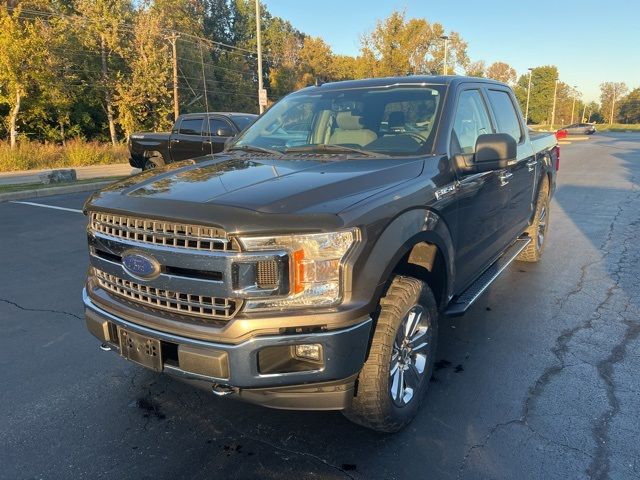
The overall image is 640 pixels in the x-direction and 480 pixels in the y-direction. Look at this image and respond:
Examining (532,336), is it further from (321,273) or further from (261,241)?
(261,241)

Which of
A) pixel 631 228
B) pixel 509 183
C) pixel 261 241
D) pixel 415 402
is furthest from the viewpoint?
pixel 631 228

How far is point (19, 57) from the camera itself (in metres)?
21.4

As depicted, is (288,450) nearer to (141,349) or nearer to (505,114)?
(141,349)

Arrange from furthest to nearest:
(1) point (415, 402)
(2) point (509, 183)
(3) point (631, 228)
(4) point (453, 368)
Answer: (3) point (631, 228)
(2) point (509, 183)
(4) point (453, 368)
(1) point (415, 402)

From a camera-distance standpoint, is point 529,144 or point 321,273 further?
point 529,144

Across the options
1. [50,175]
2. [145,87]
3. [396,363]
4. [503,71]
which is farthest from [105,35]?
[503,71]

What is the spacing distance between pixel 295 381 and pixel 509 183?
3001 millimetres

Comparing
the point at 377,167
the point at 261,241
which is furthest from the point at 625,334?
the point at 261,241

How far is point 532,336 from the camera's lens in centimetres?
410

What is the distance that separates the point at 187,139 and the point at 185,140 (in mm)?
68

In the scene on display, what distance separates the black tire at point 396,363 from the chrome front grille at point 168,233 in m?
0.90

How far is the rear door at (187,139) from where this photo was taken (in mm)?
12102

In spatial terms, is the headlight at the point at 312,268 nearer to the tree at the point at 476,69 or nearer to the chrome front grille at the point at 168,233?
the chrome front grille at the point at 168,233

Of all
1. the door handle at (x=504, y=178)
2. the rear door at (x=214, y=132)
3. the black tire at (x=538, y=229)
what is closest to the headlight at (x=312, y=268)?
the door handle at (x=504, y=178)
